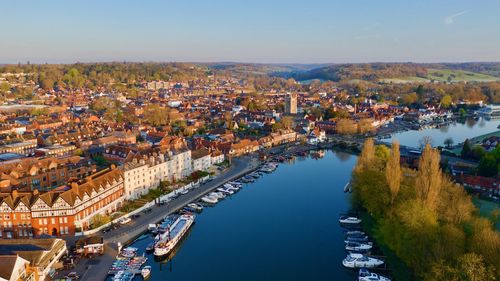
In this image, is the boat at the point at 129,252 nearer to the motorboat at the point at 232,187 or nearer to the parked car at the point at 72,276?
the parked car at the point at 72,276

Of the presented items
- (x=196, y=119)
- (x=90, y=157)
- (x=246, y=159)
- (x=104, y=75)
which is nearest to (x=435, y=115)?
(x=196, y=119)

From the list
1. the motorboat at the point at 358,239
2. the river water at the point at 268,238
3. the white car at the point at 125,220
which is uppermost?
the white car at the point at 125,220

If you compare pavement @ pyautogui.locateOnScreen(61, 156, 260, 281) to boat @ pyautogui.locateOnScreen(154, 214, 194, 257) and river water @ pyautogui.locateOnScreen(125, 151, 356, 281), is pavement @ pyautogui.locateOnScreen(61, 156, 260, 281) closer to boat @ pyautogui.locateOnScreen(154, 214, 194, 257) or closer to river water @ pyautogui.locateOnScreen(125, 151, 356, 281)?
river water @ pyautogui.locateOnScreen(125, 151, 356, 281)

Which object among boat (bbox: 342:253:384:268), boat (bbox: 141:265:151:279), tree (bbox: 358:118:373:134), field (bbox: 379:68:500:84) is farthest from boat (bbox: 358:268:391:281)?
field (bbox: 379:68:500:84)

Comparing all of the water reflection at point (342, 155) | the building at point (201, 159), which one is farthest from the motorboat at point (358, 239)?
the water reflection at point (342, 155)

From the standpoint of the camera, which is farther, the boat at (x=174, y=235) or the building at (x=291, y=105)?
the building at (x=291, y=105)

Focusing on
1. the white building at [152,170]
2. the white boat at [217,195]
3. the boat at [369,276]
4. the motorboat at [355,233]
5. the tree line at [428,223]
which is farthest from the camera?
the white boat at [217,195]

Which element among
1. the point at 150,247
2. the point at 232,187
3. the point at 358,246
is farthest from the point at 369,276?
the point at 232,187

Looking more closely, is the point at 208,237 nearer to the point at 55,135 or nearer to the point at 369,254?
the point at 369,254
